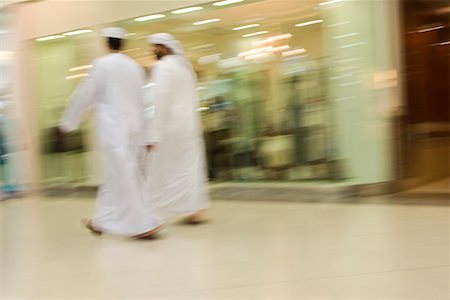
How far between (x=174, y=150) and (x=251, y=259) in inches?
61.8

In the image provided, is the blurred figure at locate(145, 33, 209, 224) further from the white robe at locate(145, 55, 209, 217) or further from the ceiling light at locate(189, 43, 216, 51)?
the ceiling light at locate(189, 43, 216, 51)

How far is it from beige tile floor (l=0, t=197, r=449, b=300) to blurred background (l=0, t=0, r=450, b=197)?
1.46m

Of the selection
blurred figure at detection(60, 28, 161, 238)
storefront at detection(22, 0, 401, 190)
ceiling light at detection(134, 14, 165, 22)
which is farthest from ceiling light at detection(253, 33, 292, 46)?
blurred figure at detection(60, 28, 161, 238)

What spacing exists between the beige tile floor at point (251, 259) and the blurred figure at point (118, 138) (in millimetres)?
153

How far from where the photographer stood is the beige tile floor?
267 cm

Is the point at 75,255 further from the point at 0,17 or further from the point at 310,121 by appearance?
the point at 310,121

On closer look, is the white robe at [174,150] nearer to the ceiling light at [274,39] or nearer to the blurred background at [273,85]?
the blurred background at [273,85]

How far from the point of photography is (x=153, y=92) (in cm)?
452

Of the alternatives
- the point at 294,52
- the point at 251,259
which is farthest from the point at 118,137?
the point at 294,52

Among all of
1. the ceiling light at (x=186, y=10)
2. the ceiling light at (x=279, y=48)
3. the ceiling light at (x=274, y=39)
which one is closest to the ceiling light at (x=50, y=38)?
the ceiling light at (x=186, y=10)

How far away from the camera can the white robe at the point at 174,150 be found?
4.50 m

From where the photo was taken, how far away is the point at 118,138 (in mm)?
4066

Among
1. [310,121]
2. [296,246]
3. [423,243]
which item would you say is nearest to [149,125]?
[296,246]

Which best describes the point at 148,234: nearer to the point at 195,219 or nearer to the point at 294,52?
the point at 195,219
